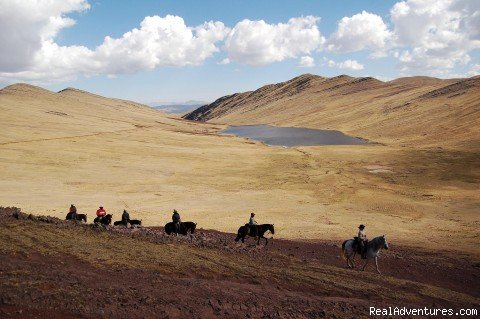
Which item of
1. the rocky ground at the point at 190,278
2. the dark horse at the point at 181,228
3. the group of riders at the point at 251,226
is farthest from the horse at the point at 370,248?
the dark horse at the point at 181,228

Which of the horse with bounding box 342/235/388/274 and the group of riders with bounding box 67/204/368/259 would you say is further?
the group of riders with bounding box 67/204/368/259

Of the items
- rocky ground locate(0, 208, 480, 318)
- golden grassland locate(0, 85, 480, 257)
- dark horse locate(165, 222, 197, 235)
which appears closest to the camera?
rocky ground locate(0, 208, 480, 318)

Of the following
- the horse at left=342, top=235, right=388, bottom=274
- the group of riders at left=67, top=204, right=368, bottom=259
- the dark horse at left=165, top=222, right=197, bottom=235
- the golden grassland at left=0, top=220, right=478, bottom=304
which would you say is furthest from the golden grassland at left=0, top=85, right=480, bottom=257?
the golden grassland at left=0, top=220, right=478, bottom=304

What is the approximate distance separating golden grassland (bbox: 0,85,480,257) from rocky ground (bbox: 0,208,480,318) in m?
8.64

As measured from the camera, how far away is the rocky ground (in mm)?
13266

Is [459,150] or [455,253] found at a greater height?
[459,150]

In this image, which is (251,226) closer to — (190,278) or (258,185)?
(190,278)

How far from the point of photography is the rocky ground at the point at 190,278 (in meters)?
13.3

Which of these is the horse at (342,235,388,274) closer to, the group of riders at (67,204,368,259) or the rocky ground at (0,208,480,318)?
the group of riders at (67,204,368,259)

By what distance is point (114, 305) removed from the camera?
13.1 m

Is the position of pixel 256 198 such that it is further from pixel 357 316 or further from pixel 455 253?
pixel 357 316

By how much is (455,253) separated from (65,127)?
97.7 metres

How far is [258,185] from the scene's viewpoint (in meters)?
56.6

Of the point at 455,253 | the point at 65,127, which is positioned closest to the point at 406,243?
the point at 455,253
